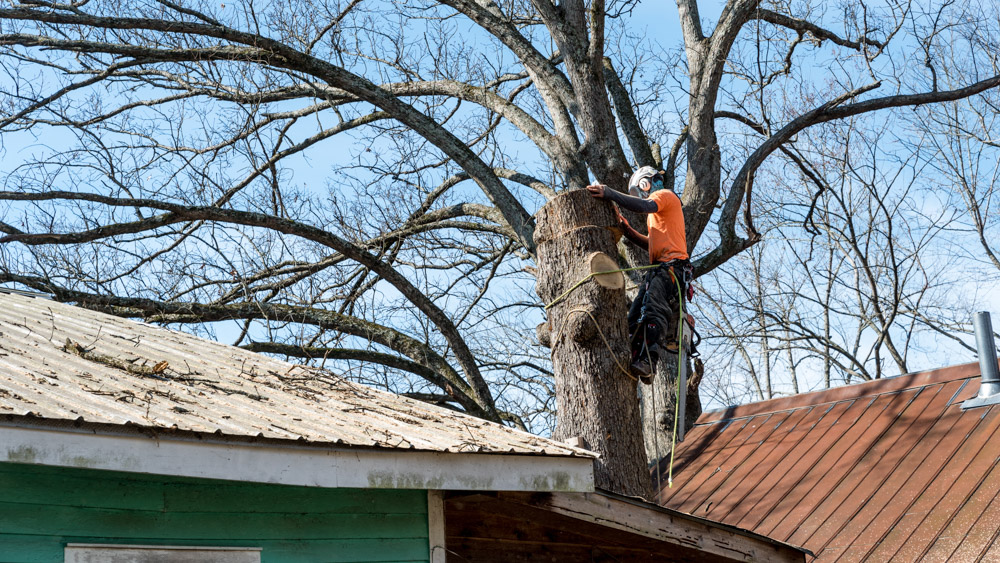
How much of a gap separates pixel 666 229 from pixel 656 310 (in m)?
0.72

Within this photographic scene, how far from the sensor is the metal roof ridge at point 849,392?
951 centimetres

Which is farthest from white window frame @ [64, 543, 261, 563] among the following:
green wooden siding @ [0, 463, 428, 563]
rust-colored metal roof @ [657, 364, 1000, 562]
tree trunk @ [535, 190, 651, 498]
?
rust-colored metal roof @ [657, 364, 1000, 562]

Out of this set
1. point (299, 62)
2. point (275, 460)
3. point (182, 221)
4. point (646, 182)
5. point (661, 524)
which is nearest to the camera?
point (275, 460)

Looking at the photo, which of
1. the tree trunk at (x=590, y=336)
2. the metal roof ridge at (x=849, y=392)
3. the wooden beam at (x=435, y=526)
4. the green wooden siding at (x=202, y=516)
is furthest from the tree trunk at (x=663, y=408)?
the green wooden siding at (x=202, y=516)

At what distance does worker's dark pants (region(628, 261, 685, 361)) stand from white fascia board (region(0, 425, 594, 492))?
104 inches

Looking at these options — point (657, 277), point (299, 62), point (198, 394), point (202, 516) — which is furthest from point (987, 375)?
point (299, 62)

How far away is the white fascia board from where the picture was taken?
3.74 m

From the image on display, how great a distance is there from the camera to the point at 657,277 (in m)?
7.78

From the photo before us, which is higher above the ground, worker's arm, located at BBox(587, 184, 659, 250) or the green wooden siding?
worker's arm, located at BBox(587, 184, 659, 250)

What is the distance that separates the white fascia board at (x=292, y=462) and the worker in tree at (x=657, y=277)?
8.69ft

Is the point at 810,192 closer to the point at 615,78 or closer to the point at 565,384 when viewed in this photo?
the point at 615,78

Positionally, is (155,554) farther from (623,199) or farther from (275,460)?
(623,199)

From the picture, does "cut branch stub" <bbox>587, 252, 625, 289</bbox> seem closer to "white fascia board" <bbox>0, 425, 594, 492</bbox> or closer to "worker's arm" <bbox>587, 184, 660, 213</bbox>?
"worker's arm" <bbox>587, 184, 660, 213</bbox>

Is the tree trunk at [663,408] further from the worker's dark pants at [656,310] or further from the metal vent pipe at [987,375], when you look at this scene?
the worker's dark pants at [656,310]
